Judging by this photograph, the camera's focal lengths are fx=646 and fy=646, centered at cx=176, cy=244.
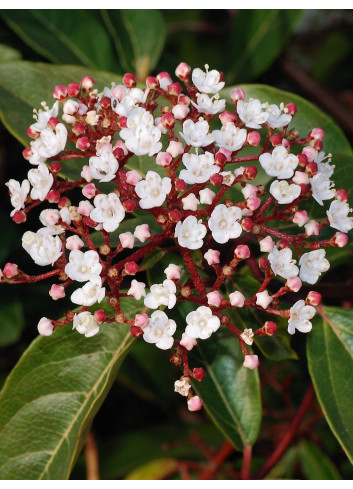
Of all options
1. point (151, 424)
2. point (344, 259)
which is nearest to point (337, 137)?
point (344, 259)

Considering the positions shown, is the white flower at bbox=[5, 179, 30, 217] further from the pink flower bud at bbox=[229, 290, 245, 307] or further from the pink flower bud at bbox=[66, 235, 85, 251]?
the pink flower bud at bbox=[229, 290, 245, 307]

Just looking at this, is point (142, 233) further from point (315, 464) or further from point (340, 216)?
point (315, 464)

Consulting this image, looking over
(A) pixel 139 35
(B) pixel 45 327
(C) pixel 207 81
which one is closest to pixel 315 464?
(B) pixel 45 327

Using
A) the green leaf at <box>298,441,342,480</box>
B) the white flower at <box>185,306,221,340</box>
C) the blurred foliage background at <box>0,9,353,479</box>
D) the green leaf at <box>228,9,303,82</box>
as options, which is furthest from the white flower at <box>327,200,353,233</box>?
the green leaf at <box>228,9,303,82</box>

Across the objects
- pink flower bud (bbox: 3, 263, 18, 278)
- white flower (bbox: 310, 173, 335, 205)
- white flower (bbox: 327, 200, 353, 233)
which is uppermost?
white flower (bbox: 310, 173, 335, 205)

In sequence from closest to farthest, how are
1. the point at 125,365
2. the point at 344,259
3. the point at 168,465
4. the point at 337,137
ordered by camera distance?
the point at 337,137 < the point at 344,259 < the point at 168,465 < the point at 125,365

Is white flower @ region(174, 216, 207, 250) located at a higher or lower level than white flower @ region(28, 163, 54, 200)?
lower
